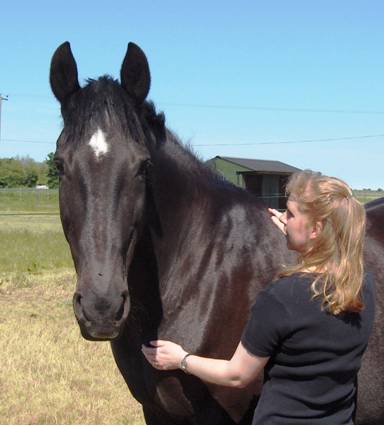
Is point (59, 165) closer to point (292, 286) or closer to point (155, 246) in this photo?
point (155, 246)

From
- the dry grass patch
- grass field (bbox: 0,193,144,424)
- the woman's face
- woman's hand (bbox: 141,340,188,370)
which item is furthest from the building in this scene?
the woman's face

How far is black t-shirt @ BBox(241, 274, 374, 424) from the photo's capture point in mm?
1949

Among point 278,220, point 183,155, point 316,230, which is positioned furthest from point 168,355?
point 183,155

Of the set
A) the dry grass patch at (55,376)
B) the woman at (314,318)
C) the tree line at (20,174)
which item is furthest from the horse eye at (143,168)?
the tree line at (20,174)

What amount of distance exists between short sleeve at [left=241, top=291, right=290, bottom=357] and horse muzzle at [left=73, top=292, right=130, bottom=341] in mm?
577

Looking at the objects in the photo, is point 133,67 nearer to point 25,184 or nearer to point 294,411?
point 294,411

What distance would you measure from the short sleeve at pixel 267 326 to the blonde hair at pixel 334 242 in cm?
13

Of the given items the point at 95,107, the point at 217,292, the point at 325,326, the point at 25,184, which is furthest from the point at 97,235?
the point at 25,184

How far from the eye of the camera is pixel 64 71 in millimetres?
2957

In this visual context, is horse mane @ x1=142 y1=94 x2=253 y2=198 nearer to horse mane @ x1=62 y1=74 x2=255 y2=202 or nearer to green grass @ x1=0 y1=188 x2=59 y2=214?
horse mane @ x1=62 y1=74 x2=255 y2=202

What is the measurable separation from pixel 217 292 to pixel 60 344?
13.4 feet

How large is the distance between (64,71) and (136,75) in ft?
1.16

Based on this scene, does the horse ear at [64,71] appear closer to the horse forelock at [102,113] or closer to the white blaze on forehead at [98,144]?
the horse forelock at [102,113]

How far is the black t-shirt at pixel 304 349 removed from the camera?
6.40ft
